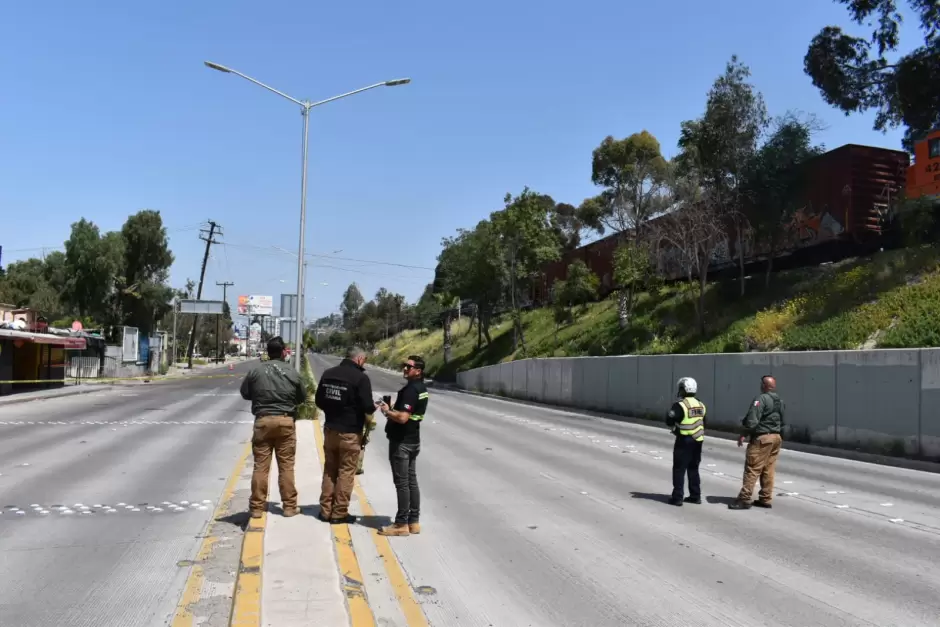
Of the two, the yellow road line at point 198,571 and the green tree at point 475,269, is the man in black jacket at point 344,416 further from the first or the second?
the green tree at point 475,269

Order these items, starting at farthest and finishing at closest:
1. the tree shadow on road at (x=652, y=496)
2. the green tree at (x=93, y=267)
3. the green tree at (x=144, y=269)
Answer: the green tree at (x=144, y=269)
the green tree at (x=93, y=267)
the tree shadow on road at (x=652, y=496)

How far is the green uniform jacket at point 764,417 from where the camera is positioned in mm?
9180

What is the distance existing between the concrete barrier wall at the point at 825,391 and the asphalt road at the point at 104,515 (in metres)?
12.4

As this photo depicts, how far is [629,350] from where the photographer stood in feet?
107

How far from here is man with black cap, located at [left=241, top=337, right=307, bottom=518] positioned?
7395mm

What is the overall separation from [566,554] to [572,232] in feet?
214

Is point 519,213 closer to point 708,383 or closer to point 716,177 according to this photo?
point 716,177

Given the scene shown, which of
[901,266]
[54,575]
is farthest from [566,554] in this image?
[901,266]

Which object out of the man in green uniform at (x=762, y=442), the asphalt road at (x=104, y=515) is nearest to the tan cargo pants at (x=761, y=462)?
the man in green uniform at (x=762, y=442)

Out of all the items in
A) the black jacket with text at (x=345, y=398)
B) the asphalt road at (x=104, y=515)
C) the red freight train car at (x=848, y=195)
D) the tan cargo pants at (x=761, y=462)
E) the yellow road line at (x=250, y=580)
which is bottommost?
the asphalt road at (x=104, y=515)

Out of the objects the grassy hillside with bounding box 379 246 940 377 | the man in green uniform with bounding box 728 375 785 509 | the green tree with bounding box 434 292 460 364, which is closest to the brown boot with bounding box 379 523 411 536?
the man in green uniform with bounding box 728 375 785 509

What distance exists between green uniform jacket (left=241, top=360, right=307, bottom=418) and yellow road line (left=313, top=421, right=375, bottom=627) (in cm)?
129

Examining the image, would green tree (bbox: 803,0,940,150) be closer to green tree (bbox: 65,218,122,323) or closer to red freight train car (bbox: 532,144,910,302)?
red freight train car (bbox: 532,144,910,302)

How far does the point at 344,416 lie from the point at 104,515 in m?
3.33
